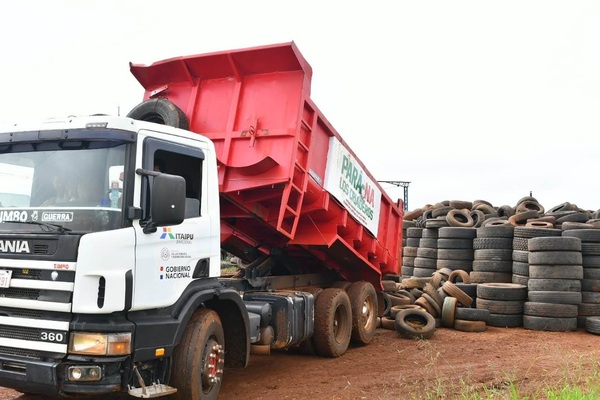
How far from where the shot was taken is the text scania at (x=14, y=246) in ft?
14.6

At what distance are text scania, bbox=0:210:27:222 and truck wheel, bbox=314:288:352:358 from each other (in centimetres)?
467

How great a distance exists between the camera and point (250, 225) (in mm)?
7930

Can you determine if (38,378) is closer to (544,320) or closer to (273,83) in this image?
(273,83)

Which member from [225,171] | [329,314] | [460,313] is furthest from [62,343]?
[460,313]

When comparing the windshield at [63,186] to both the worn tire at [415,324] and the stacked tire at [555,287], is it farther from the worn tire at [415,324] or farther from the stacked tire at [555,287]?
the stacked tire at [555,287]

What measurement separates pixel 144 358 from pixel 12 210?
1621 mm

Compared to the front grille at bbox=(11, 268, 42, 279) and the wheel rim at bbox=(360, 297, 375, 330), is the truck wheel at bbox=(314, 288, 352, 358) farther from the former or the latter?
the front grille at bbox=(11, 268, 42, 279)

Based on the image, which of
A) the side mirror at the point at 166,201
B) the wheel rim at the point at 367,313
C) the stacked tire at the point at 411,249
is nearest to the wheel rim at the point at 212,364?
the side mirror at the point at 166,201

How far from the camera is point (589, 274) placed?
1131 centimetres

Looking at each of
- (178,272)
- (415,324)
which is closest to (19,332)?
(178,272)

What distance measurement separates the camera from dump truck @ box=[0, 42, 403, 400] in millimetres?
4332

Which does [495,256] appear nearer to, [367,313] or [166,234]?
[367,313]

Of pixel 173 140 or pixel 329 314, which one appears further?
pixel 329 314

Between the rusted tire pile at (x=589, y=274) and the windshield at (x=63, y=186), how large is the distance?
9444 millimetres
